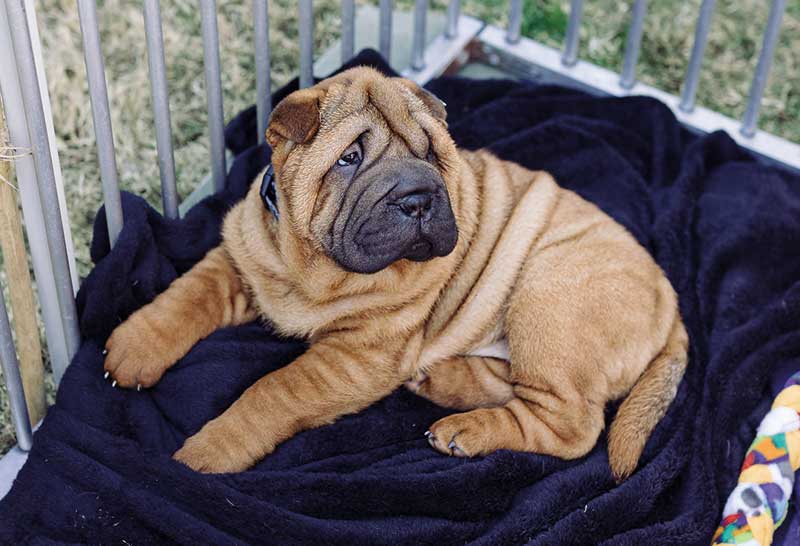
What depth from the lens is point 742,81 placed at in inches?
240

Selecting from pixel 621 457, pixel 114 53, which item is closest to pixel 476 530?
pixel 621 457

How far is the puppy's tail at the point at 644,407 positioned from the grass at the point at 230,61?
2515 mm

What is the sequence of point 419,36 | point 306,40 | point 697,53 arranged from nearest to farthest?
point 306,40 < point 697,53 < point 419,36

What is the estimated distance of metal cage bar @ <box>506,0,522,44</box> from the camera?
5.46 metres

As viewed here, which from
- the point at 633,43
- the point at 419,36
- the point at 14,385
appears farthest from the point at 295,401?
the point at 633,43

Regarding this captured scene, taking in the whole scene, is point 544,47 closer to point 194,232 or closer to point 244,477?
point 194,232

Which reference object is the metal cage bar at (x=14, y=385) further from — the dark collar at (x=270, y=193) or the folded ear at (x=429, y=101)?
the folded ear at (x=429, y=101)

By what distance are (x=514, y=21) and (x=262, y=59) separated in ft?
5.80

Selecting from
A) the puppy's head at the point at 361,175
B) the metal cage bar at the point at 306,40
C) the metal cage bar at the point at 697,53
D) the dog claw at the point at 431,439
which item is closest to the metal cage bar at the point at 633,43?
the metal cage bar at the point at 697,53

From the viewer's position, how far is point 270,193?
3617mm

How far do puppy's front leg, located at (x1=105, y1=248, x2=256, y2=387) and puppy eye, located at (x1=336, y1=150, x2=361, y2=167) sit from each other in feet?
2.71

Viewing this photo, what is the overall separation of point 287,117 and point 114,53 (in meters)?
2.87

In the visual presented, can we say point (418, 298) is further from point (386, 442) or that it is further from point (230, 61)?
point (230, 61)

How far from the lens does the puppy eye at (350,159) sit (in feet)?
10.8
